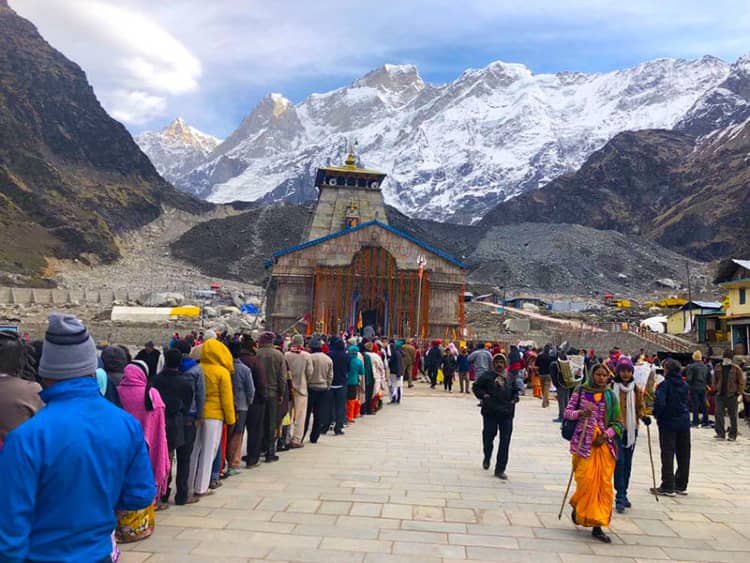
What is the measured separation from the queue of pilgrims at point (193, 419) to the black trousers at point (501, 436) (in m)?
0.02

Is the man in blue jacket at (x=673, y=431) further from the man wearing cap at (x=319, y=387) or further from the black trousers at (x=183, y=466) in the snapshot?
the black trousers at (x=183, y=466)

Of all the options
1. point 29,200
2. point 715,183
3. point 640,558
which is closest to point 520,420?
point 640,558

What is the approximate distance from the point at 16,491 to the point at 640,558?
4.52 m

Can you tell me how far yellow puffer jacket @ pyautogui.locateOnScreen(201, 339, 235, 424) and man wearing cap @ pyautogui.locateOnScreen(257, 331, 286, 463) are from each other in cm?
154

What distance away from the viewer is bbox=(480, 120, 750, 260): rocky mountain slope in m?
95.7

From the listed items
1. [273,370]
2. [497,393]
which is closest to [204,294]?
[273,370]

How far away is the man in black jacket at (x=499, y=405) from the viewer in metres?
7.68

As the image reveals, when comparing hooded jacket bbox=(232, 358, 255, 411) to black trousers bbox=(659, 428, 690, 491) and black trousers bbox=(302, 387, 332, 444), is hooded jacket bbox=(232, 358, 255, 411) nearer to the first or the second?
black trousers bbox=(302, 387, 332, 444)

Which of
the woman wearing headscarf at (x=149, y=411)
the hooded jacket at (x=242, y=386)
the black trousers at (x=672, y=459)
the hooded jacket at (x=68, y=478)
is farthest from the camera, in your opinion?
the hooded jacket at (x=242, y=386)

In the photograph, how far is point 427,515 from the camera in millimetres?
5828

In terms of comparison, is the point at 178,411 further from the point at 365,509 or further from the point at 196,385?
the point at 365,509

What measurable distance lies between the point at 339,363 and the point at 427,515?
4.65m

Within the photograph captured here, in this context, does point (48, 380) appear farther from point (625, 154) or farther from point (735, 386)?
point (625, 154)

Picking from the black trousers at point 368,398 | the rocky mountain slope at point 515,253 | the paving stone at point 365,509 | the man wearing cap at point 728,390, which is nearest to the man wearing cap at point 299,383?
the paving stone at point 365,509
